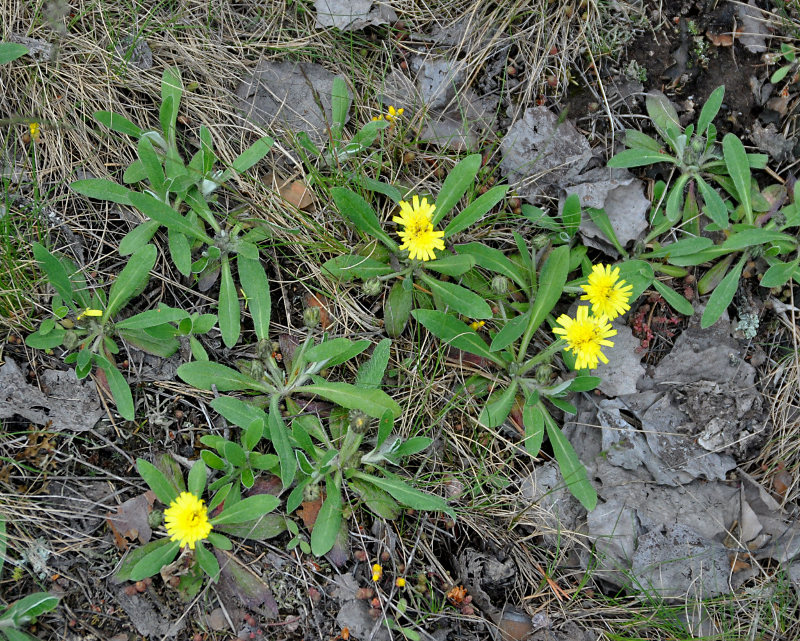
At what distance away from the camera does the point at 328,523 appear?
9.84ft

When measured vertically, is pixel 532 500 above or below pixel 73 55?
below

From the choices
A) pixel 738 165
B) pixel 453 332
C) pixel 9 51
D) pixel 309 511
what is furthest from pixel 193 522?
pixel 738 165

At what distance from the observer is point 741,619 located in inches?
128

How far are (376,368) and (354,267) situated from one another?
0.52 meters

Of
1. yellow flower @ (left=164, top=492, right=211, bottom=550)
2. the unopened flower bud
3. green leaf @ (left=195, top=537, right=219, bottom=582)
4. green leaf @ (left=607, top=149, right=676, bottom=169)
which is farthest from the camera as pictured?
green leaf @ (left=607, top=149, right=676, bottom=169)

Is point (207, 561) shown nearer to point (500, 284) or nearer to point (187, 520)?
point (187, 520)

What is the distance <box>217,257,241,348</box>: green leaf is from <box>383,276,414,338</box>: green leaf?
0.75 m

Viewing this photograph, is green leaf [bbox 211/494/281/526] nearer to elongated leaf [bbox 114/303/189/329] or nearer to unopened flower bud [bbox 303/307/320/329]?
unopened flower bud [bbox 303/307/320/329]

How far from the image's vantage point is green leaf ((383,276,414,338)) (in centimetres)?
327

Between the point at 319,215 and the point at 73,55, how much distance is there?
151 cm

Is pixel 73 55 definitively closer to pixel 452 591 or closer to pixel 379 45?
pixel 379 45

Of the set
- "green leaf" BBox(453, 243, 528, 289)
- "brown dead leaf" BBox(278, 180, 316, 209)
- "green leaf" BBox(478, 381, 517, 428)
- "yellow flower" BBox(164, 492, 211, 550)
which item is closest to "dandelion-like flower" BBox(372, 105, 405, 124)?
"brown dead leaf" BBox(278, 180, 316, 209)

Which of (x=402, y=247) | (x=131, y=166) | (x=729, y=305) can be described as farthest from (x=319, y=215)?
(x=729, y=305)

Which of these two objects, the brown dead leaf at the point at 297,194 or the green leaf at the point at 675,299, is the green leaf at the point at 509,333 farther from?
the brown dead leaf at the point at 297,194
